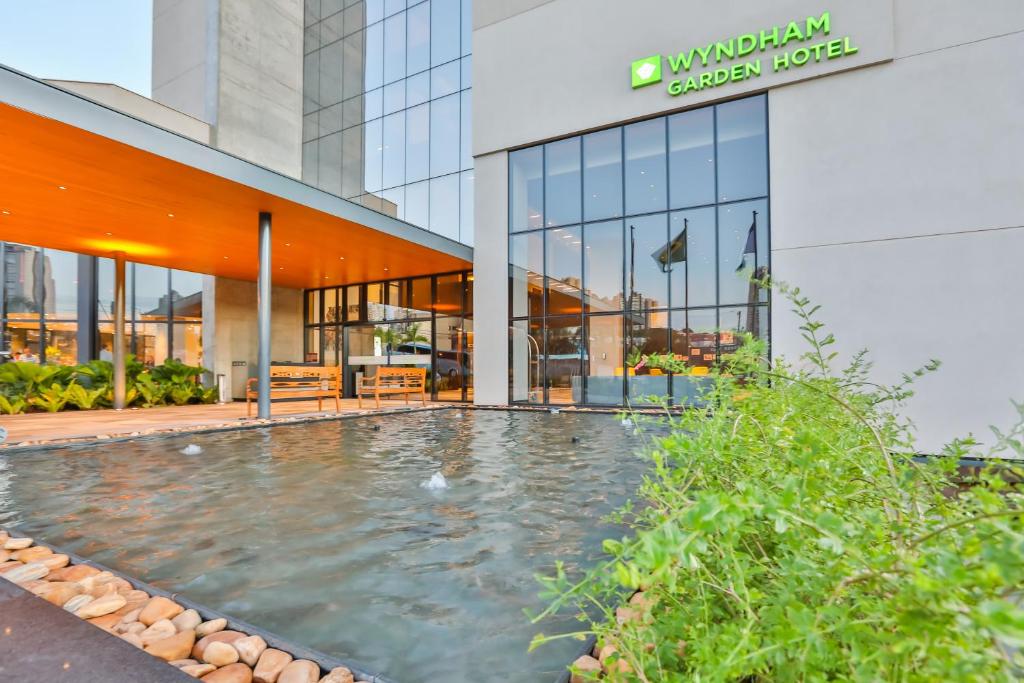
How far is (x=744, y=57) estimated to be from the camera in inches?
384

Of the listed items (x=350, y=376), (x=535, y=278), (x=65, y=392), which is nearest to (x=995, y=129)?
(x=535, y=278)

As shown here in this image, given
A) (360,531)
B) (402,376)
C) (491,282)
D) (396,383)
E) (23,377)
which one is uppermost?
(491,282)

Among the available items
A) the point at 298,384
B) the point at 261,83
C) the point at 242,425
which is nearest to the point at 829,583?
the point at 242,425

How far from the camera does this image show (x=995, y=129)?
760cm

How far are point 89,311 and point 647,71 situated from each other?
19.7 meters

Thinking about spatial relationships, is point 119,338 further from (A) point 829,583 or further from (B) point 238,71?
(A) point 829,583

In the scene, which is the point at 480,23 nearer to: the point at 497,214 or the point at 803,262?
the point at 497,214

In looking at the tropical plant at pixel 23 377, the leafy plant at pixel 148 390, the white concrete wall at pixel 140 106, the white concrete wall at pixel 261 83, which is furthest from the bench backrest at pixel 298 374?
the white concrete wall at pixel 261 83

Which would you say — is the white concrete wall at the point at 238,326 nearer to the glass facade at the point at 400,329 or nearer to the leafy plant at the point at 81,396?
the glass facade at the point at 400,329

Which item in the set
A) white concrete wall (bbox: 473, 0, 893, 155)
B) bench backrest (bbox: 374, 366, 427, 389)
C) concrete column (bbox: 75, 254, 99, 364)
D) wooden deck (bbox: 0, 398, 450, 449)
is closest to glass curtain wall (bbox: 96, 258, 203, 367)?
concrete column (bbox: 75, 254, 99, 364)

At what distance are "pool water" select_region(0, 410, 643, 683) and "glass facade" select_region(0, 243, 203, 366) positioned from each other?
1244 cm

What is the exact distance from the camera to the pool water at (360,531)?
1.98 m

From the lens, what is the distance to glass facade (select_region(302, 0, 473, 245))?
1470cm

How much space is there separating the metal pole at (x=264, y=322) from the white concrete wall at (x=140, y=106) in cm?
637
